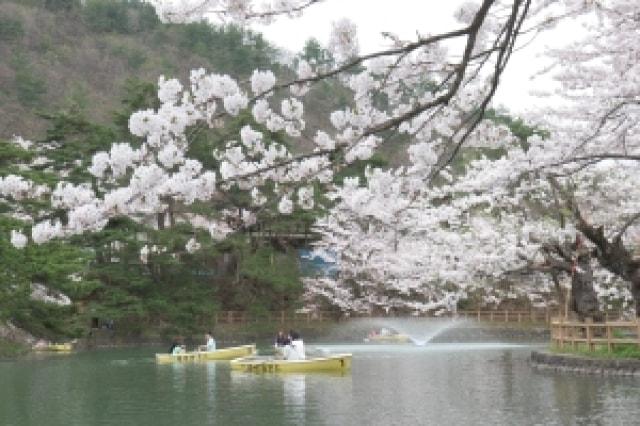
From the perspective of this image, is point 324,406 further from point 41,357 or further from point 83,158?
point 83,158

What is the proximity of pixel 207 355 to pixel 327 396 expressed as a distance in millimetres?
10421

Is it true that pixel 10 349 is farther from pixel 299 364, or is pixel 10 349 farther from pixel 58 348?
pixel 299 364

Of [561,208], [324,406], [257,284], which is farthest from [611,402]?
[257,284]

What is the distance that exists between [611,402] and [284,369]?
28.5 ft

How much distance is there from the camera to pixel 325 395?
14398mm

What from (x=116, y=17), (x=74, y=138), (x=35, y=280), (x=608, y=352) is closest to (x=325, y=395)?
(x=608, y=352)

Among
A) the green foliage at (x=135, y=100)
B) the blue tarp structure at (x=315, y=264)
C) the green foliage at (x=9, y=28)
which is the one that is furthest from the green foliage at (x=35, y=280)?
the green foliage at (x=9, y=28)

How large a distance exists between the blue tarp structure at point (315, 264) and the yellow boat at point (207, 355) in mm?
10533

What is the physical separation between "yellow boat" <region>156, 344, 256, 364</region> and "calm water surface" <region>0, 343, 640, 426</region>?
1.75 meters

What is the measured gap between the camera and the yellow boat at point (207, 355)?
23.3 meters

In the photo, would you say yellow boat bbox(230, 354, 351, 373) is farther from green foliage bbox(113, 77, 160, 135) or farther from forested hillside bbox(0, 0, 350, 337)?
green foliage bbox(113, 77, 160, 135)

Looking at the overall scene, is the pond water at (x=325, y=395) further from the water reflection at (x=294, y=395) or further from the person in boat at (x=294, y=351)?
the person in boat at (x=294, y=351)

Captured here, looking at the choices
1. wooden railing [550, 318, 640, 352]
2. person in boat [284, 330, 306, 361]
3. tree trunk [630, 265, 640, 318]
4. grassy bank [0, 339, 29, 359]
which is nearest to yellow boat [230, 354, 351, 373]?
person in boat [284, 330, 306, 361]

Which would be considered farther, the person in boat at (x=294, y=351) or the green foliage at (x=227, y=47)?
the green foliage at (x=227, y=47)
